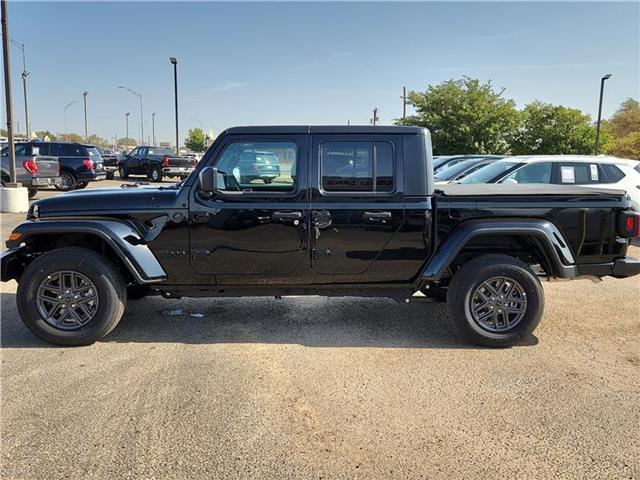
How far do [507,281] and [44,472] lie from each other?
364 centimetres

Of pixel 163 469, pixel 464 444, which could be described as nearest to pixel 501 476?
pixel 464 444

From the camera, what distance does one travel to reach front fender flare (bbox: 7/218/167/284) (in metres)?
4.32

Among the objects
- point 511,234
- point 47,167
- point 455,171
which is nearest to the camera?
point 511,234

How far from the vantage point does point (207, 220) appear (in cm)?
443

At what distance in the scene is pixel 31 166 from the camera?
14914 mm

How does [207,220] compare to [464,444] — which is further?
[207,220]

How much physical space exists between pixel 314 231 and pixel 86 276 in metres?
1.94

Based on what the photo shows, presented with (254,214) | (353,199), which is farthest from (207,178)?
(353,199)

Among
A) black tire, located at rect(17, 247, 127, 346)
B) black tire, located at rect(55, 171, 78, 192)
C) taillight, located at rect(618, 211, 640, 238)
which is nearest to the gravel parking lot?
black tire, located at rect(17, 247, 127, 346)

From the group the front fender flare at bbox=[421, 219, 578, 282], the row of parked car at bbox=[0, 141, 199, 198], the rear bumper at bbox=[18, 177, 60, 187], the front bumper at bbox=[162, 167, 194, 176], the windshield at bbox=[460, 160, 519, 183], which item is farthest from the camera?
the front bumper at bbox=[162, 167, 194, 176]

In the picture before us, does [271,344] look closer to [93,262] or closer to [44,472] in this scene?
[93,262]

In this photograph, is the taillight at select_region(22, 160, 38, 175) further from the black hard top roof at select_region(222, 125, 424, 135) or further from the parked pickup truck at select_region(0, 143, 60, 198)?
the black hard top roof at select_region(222, 125, 424, 135)

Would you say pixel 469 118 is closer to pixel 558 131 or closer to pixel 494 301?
pixel 558 131

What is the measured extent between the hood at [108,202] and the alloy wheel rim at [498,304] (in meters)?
2.77
